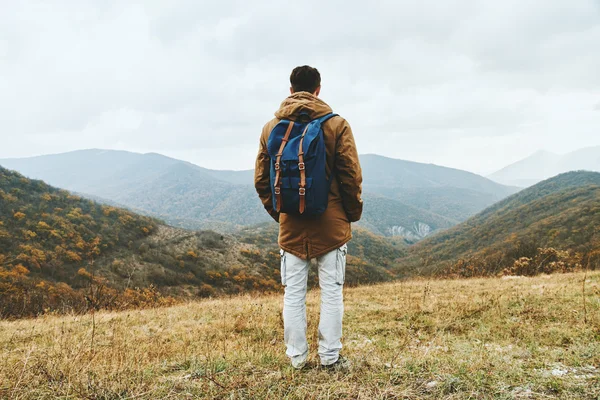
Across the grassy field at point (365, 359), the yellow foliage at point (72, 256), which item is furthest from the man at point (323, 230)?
the yellow foliage at point (72, 256)

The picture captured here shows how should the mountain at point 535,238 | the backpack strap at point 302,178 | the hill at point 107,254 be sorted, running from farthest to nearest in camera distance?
1. the hill at point 107,254
2. the mountain at point 535,238
3. the backpack strap at point 302,178

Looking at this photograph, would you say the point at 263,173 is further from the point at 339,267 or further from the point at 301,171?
the point at 339,267

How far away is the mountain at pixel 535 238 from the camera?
1417 centimetres

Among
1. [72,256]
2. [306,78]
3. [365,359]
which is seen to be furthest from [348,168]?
[72,256]

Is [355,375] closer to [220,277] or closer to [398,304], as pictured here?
[398,304]

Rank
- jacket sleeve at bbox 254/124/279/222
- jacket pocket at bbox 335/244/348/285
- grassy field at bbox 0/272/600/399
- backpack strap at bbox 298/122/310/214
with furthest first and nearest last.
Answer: jacket sleeve at bbox 254/124/279/222, jacket pocket at bbox 335/244/348/285, backpack strap at bbox 298/122/310/214, grassy field at bbox 0/272/600/399

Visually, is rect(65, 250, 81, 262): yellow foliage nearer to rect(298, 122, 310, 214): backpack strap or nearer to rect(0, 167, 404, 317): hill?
rect(0, 167, 404, 317): hill

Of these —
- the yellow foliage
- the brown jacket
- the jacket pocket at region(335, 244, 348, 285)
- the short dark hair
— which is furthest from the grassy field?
the yellow foliage

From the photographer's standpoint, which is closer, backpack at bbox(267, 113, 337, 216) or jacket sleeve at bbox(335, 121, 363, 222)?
backpack at bbox(267, 113, 337, 216)

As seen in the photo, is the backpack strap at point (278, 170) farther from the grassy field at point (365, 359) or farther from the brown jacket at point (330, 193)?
the grassy field at point (365, 359)

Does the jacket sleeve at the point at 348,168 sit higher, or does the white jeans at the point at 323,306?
the jacket sleeve at the point at 348,168

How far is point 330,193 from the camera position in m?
2.58

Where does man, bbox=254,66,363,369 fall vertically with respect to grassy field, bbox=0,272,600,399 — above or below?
above

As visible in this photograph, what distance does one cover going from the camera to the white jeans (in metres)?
2.58
